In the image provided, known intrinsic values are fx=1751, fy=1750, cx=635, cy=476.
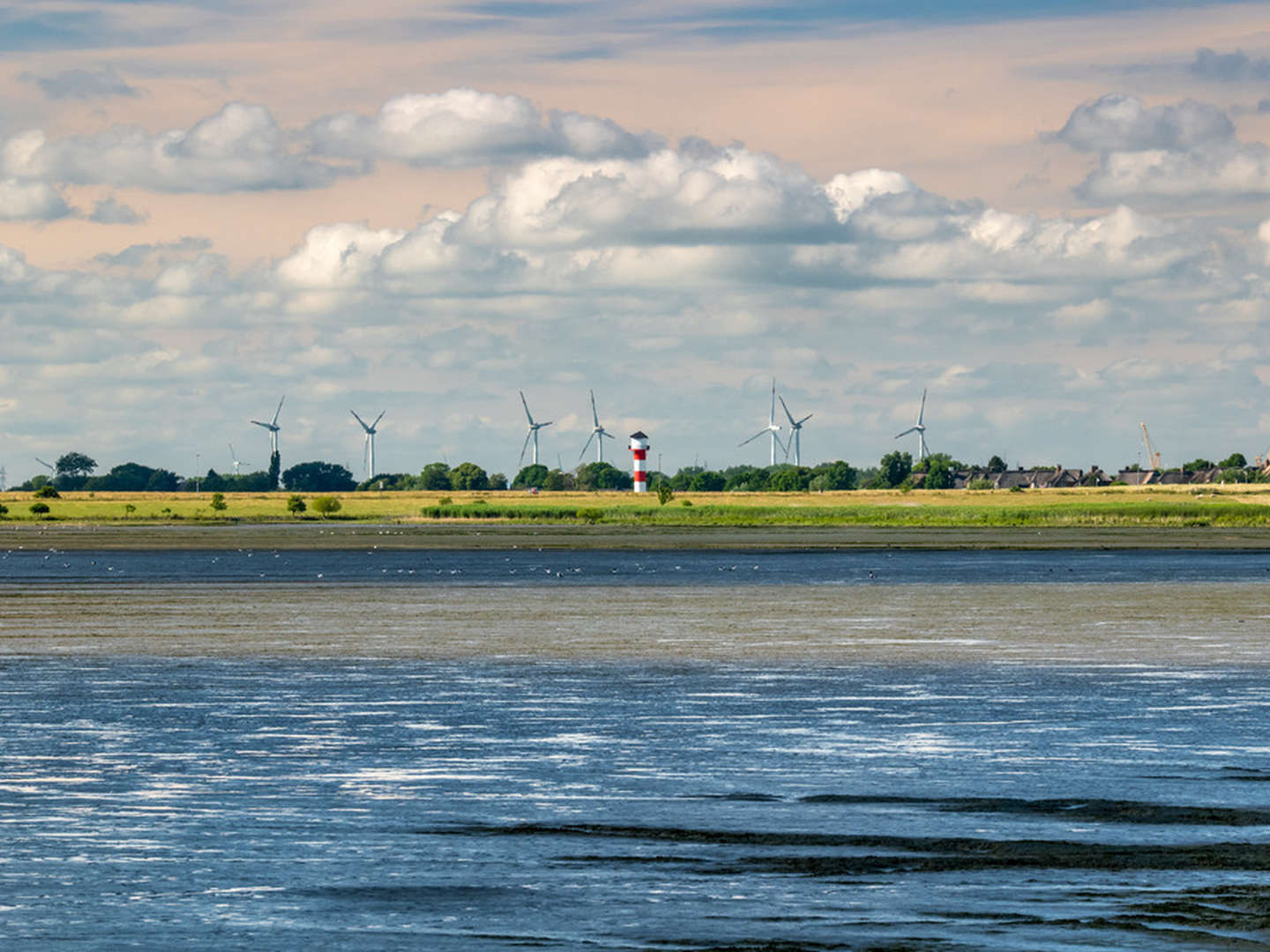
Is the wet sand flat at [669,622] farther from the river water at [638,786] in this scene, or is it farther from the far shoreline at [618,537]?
the far shoreline at [618,537]

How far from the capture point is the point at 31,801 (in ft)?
63.2

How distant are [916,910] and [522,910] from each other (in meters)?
3.18

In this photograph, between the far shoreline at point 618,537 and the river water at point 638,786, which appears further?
the far shoreline at point 618,537

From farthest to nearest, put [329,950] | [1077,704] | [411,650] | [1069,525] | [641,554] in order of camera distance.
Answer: [1069,525] → [641,554] → [411,650] → [1077,704] → [329,950]

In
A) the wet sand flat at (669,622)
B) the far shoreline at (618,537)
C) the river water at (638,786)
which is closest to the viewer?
the river water at (638,786)

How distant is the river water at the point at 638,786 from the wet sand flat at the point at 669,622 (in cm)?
34

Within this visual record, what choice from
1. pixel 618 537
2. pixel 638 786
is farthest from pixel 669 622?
pixel 618 537

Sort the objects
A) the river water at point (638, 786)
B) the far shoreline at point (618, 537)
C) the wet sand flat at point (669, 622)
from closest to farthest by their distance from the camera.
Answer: the river water at point (638, 786)
the wet sand flat at point (669, 622)
the far shoreline at point (618, 537)

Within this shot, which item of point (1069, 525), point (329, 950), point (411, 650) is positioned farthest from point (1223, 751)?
point (1069, 525)

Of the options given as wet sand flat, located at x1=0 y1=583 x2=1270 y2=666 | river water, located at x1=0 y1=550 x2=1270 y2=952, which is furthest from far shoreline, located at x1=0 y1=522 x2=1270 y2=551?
river water, located at x1=0 y1=550 x2=1270 y2=952

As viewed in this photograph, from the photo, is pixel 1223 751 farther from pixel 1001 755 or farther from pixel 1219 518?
pixel 1219 518

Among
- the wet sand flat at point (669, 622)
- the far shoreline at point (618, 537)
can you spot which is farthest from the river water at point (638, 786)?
the far shoreline at point (618, 537)

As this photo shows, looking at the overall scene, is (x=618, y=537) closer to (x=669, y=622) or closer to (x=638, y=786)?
(x=669, y=622)

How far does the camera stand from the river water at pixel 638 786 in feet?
45.8
